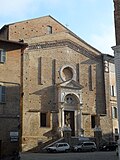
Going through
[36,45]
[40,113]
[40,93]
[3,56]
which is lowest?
[40,113]

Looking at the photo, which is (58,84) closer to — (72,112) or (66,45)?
(72,112)

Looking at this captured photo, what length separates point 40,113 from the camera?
3450 cm

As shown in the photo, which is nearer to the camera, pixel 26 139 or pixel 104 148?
pixel 26 139

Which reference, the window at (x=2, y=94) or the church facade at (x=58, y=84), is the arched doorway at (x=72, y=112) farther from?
the window at (x=2, y=94)

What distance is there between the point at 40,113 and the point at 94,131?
23.8ft

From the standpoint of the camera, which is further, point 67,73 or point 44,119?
point 67,73

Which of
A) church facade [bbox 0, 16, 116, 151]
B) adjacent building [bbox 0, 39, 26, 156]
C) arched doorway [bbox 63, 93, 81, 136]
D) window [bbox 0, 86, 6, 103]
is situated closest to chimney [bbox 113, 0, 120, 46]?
adjacent building [bbox 0, 39, 26, 156]

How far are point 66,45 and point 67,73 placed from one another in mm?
3332

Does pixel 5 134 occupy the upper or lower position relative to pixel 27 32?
lower

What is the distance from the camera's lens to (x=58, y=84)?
1425 inches

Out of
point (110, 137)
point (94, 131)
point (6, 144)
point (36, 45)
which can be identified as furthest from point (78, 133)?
point (6, 144)

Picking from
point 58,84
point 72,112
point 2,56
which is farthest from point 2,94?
point 72,112

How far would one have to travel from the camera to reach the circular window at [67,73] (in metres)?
37.3

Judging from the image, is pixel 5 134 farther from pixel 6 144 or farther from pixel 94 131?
pixel 94 131
